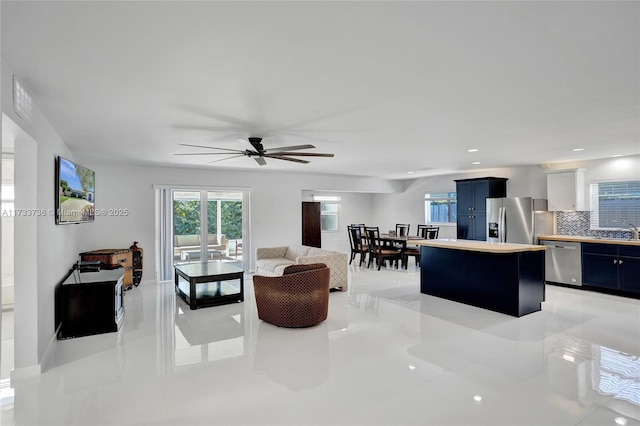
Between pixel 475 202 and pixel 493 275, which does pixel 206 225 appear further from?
pixel 475 202

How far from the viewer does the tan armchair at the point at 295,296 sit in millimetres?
4184

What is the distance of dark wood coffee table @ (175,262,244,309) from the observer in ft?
17.0

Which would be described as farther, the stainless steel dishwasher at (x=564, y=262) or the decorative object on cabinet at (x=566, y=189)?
the decorative object on cabinet at (x=566, y=189)

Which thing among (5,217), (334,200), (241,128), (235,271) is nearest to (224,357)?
(235,271)

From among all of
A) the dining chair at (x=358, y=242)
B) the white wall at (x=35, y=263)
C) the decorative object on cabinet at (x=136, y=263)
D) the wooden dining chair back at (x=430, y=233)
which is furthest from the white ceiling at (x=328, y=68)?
the dining chair at (x=358, y=242)

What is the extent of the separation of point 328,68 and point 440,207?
822cm

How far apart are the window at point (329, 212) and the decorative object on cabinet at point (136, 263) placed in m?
5.52

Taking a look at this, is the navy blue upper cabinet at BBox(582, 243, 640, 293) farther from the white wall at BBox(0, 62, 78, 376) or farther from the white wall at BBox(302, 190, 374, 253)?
the white wall at BBox(0, 62, 78, 376)

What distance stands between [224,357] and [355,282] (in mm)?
3894

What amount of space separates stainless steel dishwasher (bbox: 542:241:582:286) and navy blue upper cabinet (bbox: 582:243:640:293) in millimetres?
94

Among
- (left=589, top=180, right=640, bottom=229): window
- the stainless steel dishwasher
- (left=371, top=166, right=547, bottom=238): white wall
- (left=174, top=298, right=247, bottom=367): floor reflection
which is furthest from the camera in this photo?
(left=371, top=166, right=547, bottom=238): white wall

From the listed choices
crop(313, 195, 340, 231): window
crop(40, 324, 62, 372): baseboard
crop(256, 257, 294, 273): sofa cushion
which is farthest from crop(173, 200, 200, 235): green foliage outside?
crop(313, 195, 340, 231): window

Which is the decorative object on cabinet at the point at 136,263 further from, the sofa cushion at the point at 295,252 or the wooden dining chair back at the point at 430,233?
the wooden dining chair back at the point at 430,233

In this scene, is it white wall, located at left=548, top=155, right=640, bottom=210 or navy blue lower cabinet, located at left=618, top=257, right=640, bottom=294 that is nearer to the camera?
navy blue lower cabinet, located at left=618, top=257, right=640, bottom=294
